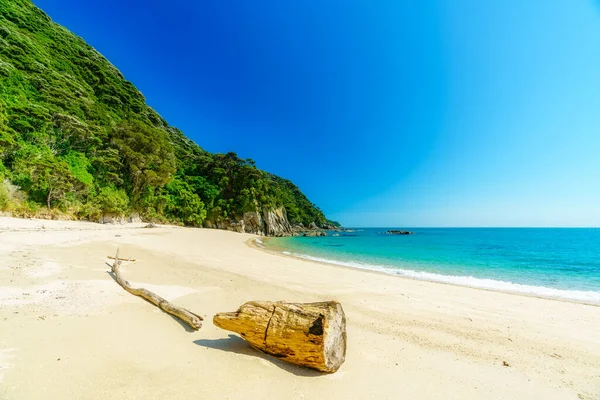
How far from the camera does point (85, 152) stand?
105 ft

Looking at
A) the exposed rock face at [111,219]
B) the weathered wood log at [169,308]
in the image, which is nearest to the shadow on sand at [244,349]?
the weathered wood log at [169,308]

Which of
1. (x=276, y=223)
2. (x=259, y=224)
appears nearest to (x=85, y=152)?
(x=259, y=224)

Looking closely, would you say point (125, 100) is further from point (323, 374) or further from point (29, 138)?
point (323, 374)

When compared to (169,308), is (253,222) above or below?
above

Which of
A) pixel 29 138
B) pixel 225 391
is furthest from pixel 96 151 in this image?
pixel 225 391

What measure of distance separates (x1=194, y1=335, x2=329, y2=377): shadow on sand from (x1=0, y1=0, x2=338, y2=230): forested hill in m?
27.6

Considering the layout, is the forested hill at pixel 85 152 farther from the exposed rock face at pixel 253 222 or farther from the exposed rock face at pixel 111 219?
the exposed rock face at pixel 253 222

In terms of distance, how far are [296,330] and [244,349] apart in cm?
114

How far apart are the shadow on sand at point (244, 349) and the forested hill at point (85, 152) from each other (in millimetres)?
27598

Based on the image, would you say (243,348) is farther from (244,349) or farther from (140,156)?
(140,156)

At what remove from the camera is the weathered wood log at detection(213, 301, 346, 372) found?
10.2ft

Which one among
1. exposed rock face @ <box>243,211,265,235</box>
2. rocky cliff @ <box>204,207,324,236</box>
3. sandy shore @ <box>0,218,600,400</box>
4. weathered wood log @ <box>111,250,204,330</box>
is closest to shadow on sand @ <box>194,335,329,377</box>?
sandy shore @ <box>0,218,600,400</box>

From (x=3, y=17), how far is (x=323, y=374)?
230 feet

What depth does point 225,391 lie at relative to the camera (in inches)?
104
